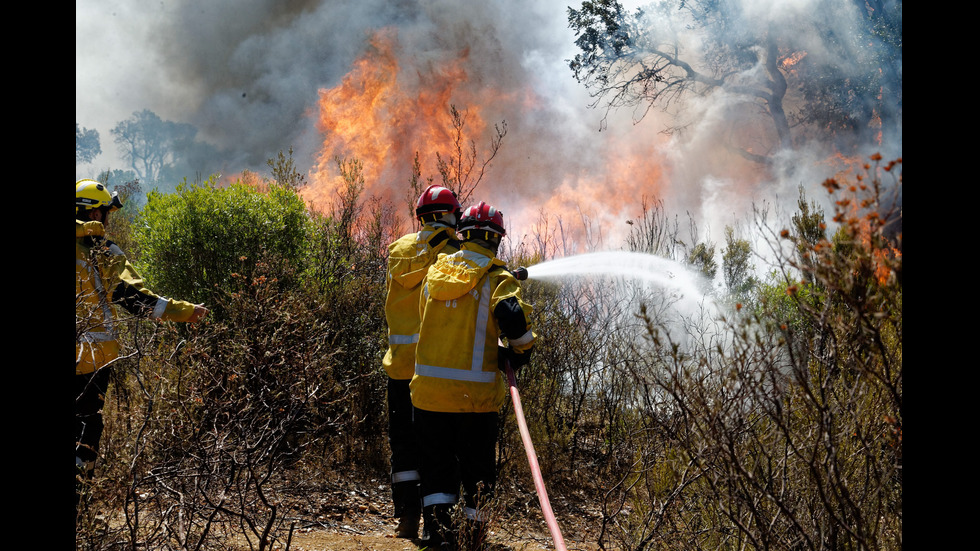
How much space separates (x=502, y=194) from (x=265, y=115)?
10312 millimetres

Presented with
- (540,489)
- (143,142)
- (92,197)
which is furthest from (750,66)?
(143,142)

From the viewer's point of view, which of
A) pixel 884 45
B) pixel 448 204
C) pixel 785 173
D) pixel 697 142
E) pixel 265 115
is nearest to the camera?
pixel 448 204

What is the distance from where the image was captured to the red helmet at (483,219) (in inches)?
155

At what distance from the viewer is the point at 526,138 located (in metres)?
18.7

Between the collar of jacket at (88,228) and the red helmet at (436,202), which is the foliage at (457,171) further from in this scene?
the collar of jacket at (88,228)

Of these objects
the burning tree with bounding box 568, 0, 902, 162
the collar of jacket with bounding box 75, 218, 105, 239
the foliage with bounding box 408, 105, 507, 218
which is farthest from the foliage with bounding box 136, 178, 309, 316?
the burning tree with bounding box 568, 0, 902, 162

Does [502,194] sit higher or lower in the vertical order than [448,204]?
higher

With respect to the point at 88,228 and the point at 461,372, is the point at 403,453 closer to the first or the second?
the point at 461,372

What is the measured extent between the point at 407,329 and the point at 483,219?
3.10 feet

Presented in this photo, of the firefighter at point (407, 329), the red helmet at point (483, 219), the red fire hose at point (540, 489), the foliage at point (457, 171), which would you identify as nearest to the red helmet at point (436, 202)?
the firefighter at point (407, 329)

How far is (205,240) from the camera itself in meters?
6.16

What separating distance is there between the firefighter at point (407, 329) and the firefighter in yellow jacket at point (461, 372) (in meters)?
0.50
